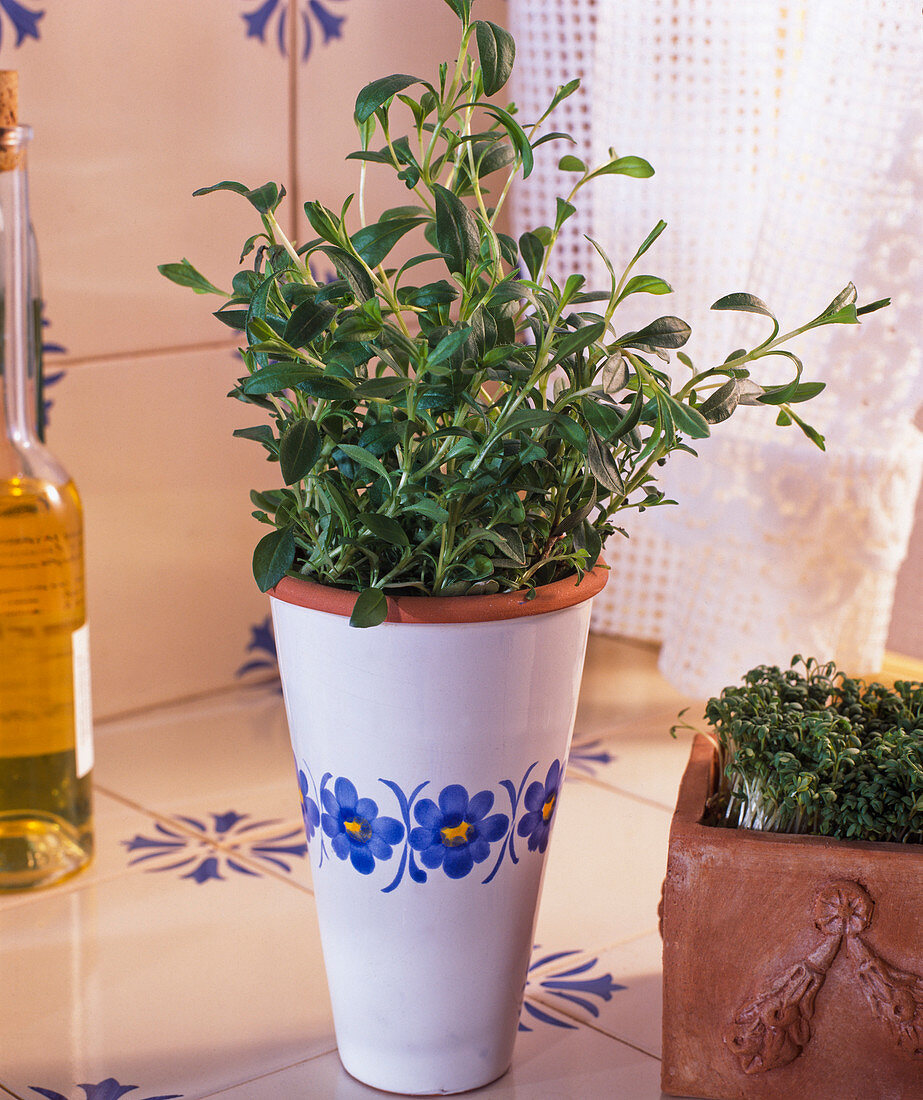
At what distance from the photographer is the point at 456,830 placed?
492 millimetres

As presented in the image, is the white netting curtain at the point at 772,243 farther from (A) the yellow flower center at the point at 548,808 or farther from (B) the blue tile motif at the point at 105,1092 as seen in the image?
(B) the blue tile motif at the point at 105,1092

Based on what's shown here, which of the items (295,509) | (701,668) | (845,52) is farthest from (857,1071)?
(845,52)

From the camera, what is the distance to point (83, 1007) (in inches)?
23.5

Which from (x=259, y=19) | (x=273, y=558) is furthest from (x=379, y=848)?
(x=259, y=19)

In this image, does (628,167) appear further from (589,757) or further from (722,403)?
(589,757)

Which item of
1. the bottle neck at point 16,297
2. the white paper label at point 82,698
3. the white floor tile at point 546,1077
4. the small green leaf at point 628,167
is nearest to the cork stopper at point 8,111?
the bottle neck at point 16,297

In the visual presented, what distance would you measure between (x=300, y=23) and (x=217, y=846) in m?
0.57

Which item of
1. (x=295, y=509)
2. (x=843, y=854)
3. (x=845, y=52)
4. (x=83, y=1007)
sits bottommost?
(x=83, y=1007)

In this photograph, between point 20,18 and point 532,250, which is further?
point 20,18

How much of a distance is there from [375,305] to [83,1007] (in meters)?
0.36

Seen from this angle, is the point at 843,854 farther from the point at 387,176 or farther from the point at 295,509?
the point at 387,176

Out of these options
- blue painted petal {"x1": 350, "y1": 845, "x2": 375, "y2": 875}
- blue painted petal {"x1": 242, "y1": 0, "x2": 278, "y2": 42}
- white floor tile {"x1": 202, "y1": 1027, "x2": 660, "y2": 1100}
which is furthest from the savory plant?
blue painted petal {"x1": 242, "y1": 0, "x2": 278, "y2": 42}

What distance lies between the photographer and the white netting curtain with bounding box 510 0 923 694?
796 millimetres

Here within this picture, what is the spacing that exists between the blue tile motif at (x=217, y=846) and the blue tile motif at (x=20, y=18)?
48 cm
